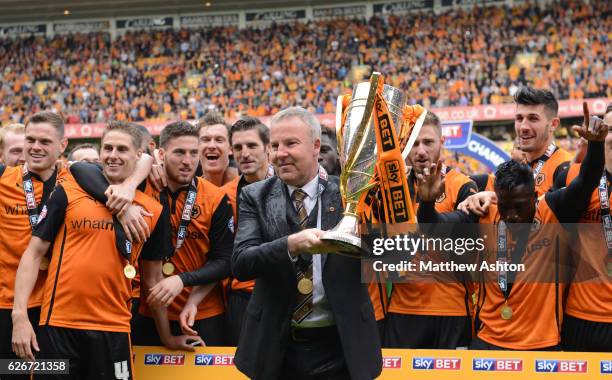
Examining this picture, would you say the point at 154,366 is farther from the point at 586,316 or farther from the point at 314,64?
the point at 314,64

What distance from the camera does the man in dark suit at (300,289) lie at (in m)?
2.99

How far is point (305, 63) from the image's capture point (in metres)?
32.0

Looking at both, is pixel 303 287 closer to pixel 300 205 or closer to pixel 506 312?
pixel 300 205

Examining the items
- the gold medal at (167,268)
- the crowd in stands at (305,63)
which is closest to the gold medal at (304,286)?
the gold medal at (167,268)

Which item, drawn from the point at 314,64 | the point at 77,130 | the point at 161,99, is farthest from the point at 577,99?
the point at 77,130

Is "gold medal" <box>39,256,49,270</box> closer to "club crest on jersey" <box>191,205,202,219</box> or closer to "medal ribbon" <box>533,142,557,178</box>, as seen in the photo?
"club crest on jersey" <box>191,205,202,219</box>

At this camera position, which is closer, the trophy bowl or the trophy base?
the trophy base

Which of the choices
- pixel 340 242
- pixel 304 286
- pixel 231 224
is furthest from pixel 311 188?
pixel 231 224

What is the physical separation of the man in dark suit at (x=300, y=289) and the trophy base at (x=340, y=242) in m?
0.37

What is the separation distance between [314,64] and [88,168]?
2829 cm

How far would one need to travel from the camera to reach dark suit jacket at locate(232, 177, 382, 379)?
9.84 ft

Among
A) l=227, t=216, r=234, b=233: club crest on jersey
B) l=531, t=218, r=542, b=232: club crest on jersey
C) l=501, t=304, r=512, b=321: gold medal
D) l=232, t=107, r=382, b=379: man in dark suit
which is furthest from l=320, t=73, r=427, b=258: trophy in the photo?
l=227, t=216, r=234, b=233: club crest on jersey

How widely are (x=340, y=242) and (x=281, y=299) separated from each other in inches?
22.1

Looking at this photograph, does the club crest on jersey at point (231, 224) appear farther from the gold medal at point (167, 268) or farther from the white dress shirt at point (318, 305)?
the white dress shirt at point (318, 305)
